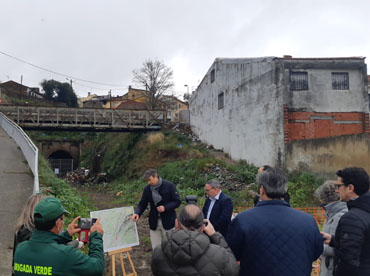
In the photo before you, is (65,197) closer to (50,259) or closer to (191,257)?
(50,259)

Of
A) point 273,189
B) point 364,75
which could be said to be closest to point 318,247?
point 273,189

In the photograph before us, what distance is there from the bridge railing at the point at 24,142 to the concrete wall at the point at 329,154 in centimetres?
1043

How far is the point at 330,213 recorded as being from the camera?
3357 millimetres

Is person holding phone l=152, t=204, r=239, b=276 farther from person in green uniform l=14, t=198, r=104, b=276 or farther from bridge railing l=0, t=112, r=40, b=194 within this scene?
bridge railing l=0, t=112, r=40, b=194

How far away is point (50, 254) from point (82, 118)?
22980 millimetres

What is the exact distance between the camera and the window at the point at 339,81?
15.1 m

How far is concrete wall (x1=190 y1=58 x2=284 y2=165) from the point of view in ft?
49.0

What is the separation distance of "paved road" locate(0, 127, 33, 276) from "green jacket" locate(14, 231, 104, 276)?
3.06 metres

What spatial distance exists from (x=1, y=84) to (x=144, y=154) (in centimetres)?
3285

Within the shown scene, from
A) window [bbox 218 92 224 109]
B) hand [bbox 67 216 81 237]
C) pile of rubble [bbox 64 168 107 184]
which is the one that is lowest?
pile of rubble [bbox 64 168 107 184]

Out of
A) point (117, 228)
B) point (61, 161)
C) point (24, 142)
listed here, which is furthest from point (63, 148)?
point (117, 228)

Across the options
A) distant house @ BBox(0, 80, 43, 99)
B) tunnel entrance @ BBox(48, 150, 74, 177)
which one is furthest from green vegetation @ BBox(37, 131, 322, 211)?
distant house @ BBox(0, 80, 43, 99)

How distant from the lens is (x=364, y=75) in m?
15.1

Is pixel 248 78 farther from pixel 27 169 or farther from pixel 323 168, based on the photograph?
pixel 27 169
